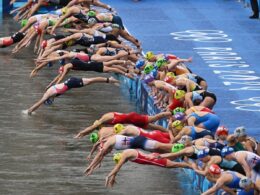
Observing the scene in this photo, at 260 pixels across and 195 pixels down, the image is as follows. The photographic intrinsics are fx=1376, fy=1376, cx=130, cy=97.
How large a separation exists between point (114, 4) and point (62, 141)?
1493cm

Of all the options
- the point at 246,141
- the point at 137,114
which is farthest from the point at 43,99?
the point at 246,141

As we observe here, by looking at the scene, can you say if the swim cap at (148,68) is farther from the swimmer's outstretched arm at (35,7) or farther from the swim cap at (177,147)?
the swimmer's outstretched arm at (35,7)

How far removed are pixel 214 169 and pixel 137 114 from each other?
195 inches

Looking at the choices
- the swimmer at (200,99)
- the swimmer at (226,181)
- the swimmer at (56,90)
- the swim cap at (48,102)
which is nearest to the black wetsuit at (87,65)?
the swimmer at (56,90)

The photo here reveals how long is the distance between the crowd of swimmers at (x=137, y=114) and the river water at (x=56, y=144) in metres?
0.35

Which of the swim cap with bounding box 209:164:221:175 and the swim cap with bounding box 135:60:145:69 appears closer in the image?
the swim cap with bounding box 209:164:221:175

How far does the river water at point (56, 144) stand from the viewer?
2383cm

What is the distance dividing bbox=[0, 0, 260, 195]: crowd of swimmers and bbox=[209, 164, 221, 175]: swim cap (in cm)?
2

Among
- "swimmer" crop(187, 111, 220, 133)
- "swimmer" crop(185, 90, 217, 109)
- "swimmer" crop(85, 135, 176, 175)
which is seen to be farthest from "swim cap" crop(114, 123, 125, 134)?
"swimmer" crop(185, 90, 217, 109)

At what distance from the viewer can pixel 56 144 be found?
87.7 ft

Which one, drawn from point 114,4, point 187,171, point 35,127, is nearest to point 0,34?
point 114,4

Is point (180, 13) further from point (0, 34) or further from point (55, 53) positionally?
point (55, 53)

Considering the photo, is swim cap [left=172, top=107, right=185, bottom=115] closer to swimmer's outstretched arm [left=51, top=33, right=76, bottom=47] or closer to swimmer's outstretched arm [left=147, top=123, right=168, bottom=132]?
swimmer's outstretched arm [left=147, top=123, right=168, bottom=132]

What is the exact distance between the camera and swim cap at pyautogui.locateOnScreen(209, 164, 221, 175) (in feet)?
70.8
